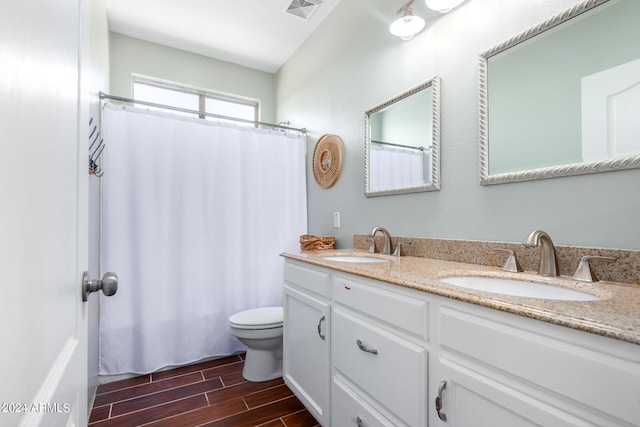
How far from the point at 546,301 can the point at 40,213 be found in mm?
992

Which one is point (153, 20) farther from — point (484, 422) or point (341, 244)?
point (484, 422)

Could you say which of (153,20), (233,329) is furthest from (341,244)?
(153,20)

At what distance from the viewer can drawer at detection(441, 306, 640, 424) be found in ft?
1.78

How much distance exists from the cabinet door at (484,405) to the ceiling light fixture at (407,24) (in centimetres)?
153

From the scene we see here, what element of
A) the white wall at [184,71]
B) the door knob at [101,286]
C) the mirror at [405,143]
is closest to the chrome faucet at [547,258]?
the mirror at [405,143]

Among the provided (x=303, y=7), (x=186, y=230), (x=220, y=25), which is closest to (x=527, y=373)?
(x=186, y=230)

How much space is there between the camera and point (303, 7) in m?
2.38

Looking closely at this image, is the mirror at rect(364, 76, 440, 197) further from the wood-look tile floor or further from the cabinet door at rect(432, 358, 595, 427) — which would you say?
the wood-look tile floor

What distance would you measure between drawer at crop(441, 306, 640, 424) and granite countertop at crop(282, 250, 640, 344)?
0.09 ft

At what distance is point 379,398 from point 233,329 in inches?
46.1

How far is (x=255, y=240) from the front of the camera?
2543 mm

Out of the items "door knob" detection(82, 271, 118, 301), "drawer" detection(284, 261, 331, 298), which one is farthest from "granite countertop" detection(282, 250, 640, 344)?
"door knob" detection(82, 271, 118, 301)

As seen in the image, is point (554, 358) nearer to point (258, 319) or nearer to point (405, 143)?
point (405, 143)

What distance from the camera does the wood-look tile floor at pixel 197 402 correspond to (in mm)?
1610
